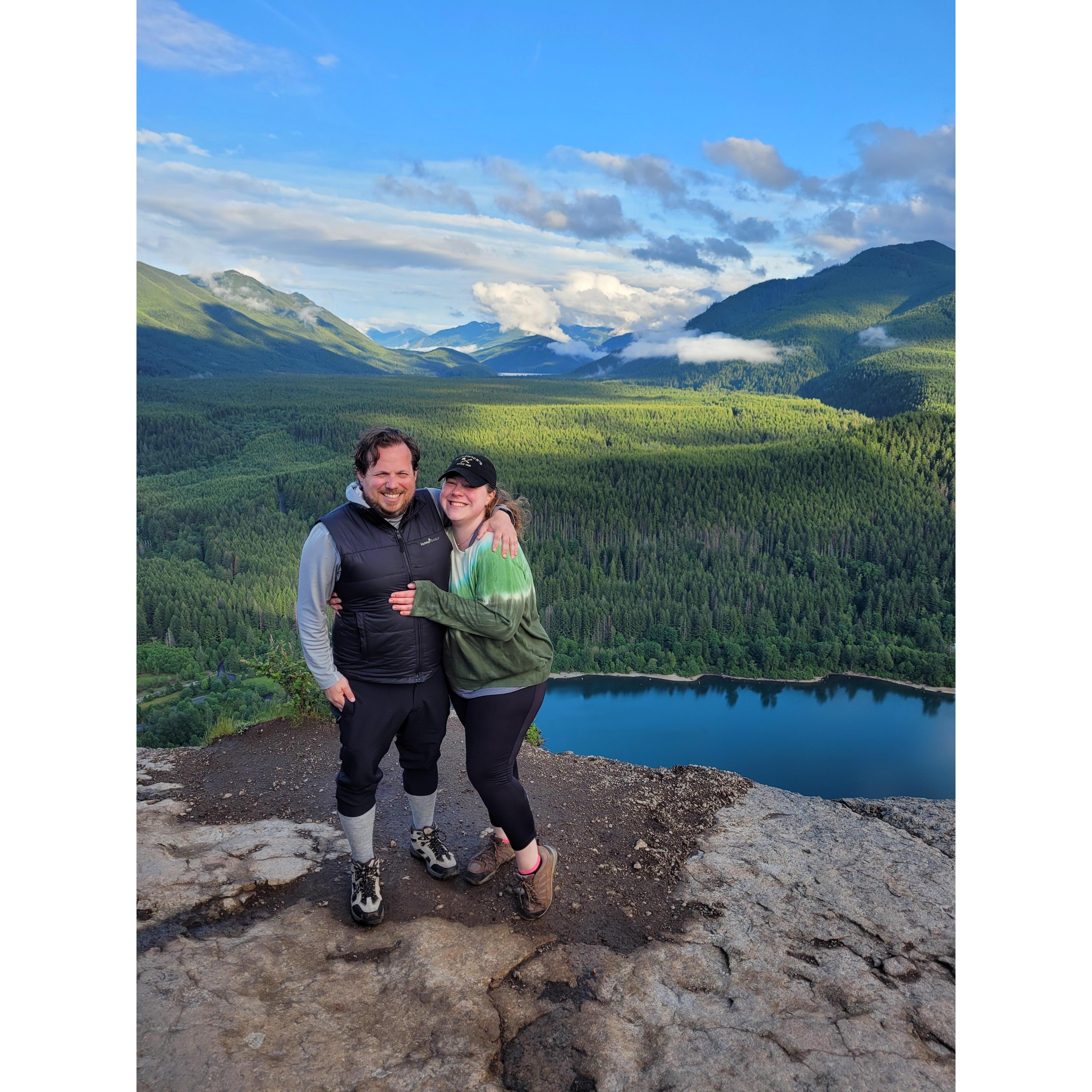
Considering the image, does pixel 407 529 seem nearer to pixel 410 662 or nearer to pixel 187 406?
pixel 410 662

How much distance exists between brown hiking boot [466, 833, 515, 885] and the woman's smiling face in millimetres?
1850

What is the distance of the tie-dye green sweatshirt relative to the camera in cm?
349

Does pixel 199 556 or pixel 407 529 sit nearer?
pixel 407 529

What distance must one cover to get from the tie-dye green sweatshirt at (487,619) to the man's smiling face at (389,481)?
1.14ft

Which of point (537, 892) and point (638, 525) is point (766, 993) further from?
point (638, 525)

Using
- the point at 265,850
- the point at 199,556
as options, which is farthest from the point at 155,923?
the point at 199,556

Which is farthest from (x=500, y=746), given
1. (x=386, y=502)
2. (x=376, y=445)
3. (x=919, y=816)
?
(x=919, y=816)

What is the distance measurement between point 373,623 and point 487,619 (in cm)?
54

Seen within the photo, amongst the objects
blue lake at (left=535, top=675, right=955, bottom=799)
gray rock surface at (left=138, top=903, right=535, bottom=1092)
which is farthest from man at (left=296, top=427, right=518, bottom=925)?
blue lake at (left=535, top=675, right=955, bottom=799)

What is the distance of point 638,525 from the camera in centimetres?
9769

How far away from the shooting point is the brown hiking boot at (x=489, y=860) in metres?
4.22

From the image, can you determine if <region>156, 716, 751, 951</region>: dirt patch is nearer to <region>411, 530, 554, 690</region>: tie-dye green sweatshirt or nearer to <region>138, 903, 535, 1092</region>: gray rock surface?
<region>138, 903, 535, 1092</region>: gray rock surface

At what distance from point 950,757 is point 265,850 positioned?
52794mm
